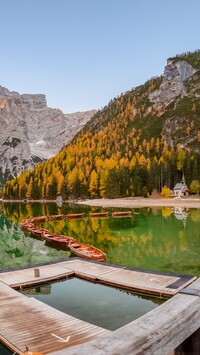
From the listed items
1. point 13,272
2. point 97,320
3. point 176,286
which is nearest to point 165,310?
point 97,320

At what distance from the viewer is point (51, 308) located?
68.8 ft

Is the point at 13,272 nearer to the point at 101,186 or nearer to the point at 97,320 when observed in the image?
the point at 97,320

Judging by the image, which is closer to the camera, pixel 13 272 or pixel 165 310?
pixel 165 310

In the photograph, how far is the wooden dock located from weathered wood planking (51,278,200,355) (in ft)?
20.8

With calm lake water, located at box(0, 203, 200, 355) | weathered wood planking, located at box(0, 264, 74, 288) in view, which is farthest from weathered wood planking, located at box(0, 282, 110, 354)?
weathered wood planking, located at box(0, 264, 74, 288)

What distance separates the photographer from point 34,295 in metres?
27.6

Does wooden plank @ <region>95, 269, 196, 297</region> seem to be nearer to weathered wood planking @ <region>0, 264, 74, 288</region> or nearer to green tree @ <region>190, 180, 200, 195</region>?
weathered wood planking @ <region>0, 264, 74, 288</region>

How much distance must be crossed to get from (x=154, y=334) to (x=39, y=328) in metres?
14.8

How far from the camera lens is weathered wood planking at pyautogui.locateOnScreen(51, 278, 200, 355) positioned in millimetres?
4215

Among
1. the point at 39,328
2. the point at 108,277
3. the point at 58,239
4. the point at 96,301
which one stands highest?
the point at 39,328

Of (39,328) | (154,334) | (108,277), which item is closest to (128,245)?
(108,277)

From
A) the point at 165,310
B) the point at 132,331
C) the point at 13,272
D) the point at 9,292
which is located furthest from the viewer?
the point at 13,272

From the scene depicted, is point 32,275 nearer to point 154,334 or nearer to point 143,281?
point 143,281

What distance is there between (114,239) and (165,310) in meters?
53.0
